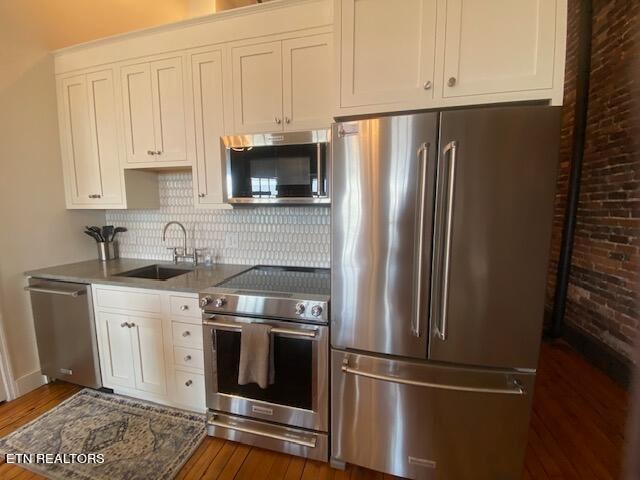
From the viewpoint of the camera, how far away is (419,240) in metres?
1.34

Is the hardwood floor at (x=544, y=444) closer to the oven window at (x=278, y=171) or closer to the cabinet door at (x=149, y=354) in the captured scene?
the cabinet door at (x=149, y=354)

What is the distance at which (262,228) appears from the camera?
7.83 ft

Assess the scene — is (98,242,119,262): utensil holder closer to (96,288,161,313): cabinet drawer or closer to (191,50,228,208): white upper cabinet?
(96,288,161,313): cabinet drawer

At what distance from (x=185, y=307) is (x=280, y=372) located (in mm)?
741

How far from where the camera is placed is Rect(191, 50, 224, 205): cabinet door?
77.3 inches

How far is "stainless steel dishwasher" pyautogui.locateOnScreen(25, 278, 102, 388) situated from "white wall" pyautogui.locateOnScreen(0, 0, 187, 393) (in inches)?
4.3

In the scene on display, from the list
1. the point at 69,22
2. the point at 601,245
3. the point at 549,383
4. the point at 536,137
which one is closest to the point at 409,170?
the point at 536,137

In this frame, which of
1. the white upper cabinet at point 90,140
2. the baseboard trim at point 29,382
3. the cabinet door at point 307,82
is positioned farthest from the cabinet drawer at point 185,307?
the baseboard trim at point 29,382

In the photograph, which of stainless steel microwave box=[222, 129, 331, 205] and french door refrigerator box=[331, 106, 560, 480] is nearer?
french door refrigerator box=[331, 106, 560, 480]

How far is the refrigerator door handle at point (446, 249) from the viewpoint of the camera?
1.26 metres

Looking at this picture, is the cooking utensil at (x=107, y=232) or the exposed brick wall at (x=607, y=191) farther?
the cooking utensil at (x=107, y=232)

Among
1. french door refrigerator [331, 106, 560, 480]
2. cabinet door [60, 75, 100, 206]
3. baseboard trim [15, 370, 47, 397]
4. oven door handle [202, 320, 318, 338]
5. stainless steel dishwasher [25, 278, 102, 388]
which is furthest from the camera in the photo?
cabinet door [60, 75, 100, 206]

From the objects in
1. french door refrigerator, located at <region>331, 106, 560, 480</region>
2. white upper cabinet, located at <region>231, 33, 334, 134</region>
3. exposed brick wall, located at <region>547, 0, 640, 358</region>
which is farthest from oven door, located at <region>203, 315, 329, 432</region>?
exposed brick wall, located at <region>547, 0, 640, 358</region>

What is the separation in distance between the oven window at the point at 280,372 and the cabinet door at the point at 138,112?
1520 mm
